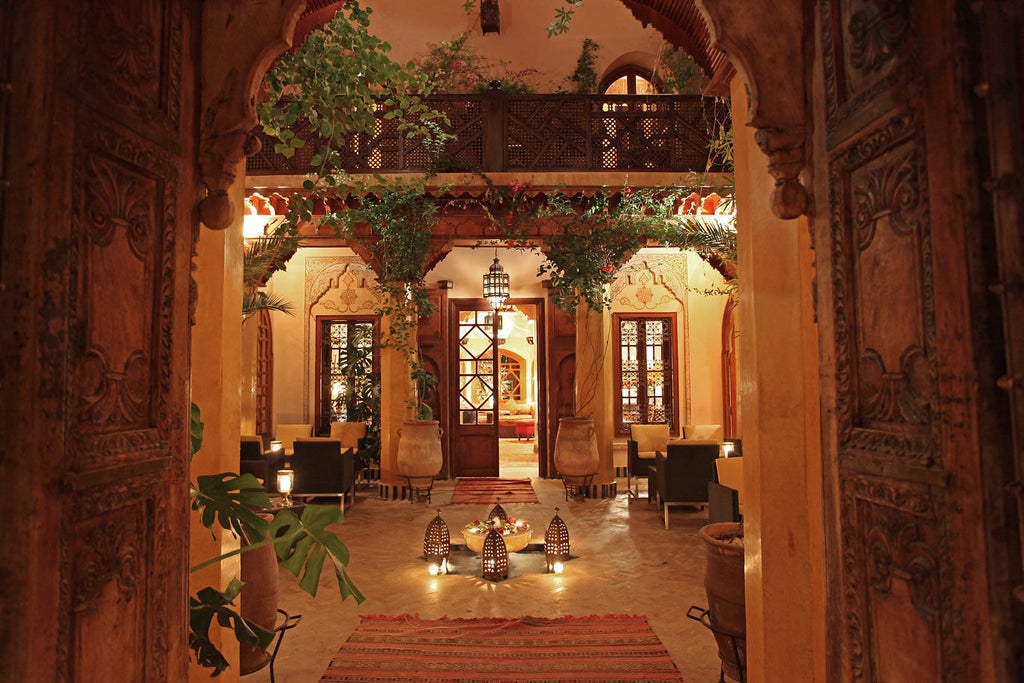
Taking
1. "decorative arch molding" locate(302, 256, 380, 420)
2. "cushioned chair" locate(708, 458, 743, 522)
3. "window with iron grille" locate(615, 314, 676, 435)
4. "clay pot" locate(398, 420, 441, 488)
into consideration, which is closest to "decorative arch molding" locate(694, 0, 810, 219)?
"cushioned chair" locate(708, 458, 743, 522)

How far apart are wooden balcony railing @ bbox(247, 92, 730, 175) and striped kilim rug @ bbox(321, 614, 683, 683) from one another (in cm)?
523

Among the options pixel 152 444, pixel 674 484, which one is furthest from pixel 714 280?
pixel 152 444

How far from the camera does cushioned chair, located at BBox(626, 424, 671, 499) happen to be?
8867mm

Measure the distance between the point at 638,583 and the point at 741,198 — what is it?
3459 mm

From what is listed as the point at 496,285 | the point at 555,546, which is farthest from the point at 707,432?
the point at 555,546

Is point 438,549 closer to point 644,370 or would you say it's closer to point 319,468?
point 319,468

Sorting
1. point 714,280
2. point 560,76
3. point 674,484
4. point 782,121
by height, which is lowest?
point 674,484

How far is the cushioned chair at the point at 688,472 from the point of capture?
270 inches

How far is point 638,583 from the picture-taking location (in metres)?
5.02

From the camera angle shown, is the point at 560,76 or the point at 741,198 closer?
the point at 741,198

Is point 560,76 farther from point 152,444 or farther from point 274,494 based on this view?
point 152,444

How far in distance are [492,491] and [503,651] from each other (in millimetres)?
5531

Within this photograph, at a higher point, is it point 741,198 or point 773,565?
point 741,198

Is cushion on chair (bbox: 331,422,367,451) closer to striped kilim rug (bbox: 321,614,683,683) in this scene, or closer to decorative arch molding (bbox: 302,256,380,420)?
decorative arch molding (bbox: 302,256,380,420)
